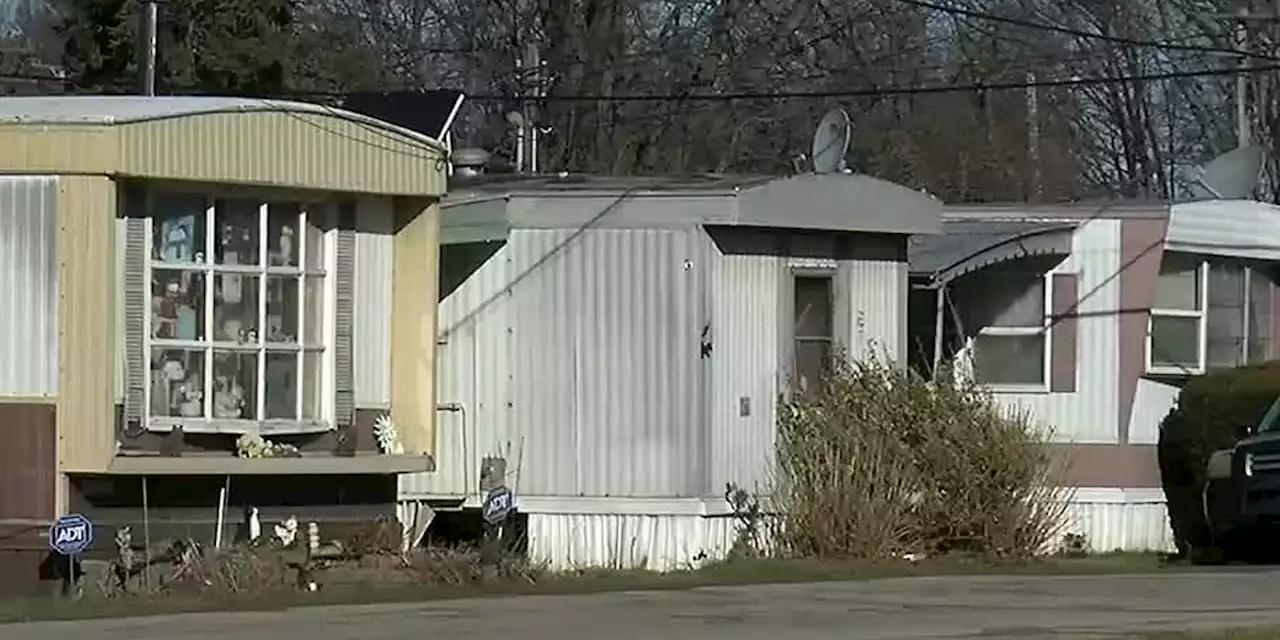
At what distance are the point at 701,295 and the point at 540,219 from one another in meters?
1.58

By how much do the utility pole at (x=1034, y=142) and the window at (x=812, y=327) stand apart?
74.1 ft

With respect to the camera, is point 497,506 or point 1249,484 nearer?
point 497,506

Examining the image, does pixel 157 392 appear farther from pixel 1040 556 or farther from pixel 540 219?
pixel 1040 556

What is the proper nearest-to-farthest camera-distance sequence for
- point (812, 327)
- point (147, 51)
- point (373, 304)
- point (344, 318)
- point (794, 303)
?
point (344, 318) → point (373, 304) → point (794, 303) → point (812, 327) → point (147, 51)

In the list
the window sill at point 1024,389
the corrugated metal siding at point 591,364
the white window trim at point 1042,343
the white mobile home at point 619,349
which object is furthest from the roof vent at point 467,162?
the window sill at point 1024,389

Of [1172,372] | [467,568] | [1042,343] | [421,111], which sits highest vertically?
[421,111]

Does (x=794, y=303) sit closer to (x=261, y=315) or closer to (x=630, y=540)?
(x=630, y=540)

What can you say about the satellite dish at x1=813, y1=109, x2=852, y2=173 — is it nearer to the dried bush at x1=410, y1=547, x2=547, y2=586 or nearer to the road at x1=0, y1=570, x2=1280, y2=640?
the road at x1=0, y1=570, x2=1280, y2=640

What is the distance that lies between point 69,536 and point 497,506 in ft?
14.1

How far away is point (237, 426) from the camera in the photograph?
2078cm

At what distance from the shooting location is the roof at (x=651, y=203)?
23.3 meters

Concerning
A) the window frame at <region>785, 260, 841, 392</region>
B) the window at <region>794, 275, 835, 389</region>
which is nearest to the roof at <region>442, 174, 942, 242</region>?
the window frame at <region>785, 260, 841, 392</region>

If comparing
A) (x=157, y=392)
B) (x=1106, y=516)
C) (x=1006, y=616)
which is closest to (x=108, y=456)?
(x=157, y=392)

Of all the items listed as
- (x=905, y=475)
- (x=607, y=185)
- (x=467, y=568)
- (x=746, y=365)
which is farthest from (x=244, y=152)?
(x=905, y=475)
